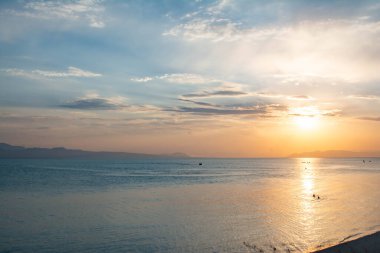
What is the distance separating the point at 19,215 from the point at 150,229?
15123mm

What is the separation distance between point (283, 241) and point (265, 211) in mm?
12498

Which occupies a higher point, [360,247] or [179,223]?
[360,247]

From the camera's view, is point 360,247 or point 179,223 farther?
point 179,223

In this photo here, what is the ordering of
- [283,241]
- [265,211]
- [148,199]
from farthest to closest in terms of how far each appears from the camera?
[148,199] → [265,211] → [283,241]

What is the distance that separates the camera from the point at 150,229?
28656 mm

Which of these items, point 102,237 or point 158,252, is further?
point 102,237

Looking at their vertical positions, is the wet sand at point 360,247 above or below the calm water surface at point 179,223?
above

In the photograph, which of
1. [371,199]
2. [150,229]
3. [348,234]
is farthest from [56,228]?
[371,199]

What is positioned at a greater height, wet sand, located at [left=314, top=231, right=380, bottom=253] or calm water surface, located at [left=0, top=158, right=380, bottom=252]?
wet sand, located at [left=314, top=231, right=380, bottom=253]

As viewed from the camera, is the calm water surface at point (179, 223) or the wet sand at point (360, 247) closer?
the wet sand at point (360, 247)

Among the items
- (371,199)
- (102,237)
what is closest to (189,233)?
(102,237)

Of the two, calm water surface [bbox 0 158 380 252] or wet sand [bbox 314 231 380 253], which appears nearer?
wet sand [bbox 314 231 380 253]

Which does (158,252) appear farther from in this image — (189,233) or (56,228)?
(56,228)

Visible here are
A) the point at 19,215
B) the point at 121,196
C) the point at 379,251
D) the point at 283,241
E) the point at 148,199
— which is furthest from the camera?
the point at 121,196
